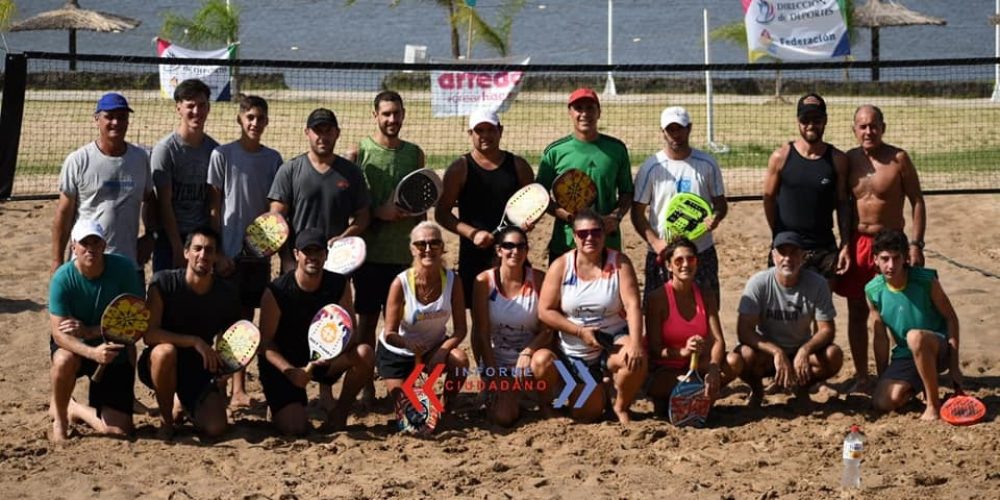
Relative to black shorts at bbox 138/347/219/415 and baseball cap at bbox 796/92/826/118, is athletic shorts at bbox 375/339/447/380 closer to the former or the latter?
black shorts at bbox 138/347/219/415

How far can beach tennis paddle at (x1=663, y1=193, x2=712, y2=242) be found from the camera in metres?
8.06

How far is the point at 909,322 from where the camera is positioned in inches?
314

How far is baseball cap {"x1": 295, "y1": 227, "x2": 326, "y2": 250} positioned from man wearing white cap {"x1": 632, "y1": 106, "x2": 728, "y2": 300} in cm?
194

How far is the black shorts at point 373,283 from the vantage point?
27.6 ft

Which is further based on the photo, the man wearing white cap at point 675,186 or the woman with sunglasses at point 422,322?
the man wearing white cap at point 675,186

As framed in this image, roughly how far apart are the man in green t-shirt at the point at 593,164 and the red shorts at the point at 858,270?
1.41 meters

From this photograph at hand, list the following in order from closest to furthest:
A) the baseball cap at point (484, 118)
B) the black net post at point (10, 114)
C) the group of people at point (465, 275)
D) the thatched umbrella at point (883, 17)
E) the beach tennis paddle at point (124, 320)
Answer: the beach tennis paddle at point (124, 320), the group of people at point (465, 275), the baseball cap at point (484, 118), the black net post at point (10, 114), the thatched umbrella at point (883, 17)

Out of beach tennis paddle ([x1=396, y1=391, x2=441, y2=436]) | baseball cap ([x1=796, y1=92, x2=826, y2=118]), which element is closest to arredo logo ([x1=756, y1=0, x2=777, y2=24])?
baseball cap ([x1=796, y1=92, x2=826, y2=118])

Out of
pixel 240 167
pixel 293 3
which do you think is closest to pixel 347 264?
pixel 240 167

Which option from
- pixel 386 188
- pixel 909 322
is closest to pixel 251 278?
pixel 386 188

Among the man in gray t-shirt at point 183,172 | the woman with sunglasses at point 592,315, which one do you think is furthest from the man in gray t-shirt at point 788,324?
the man in gray t-shirt at point 183,172

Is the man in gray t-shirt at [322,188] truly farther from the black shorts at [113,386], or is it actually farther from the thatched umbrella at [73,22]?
the thatched umbrella at [73,22]

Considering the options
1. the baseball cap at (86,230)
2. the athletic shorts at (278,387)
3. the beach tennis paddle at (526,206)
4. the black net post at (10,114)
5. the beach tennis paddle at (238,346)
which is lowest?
the athletic shorts at (278,387)

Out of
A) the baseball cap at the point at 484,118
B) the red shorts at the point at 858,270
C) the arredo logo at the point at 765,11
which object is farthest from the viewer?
the arredo logo at the point at 765,11
